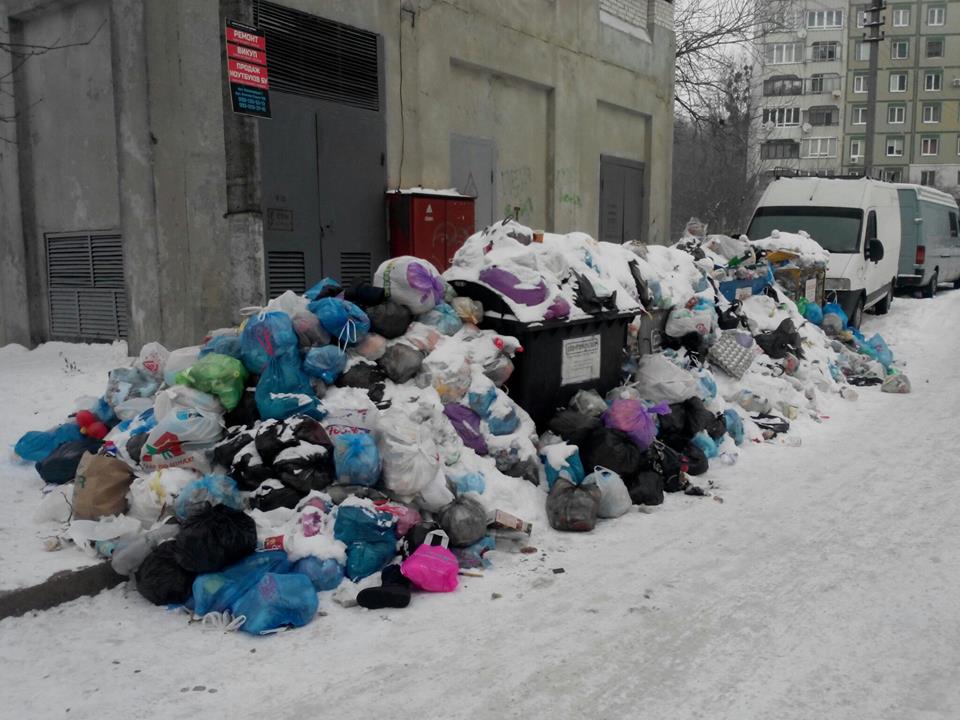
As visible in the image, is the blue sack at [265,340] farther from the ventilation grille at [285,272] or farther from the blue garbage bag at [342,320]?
the ventilation grille at [285,272]

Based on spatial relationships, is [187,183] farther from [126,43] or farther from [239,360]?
[239,360]

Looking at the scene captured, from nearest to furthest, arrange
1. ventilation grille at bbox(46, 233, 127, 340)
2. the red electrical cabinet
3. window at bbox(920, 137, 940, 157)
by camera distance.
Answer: ventilation grille at bbox(46, 233, 127, 340), the red electrical cabinet, window at bbox(920, 137, 940, 157)

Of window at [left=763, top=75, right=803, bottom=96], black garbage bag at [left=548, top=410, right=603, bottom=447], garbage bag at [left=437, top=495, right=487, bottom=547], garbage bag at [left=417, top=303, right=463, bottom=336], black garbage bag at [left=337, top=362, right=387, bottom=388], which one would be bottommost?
garbage bag at [left=437, top=495, right=487, bottom=547]

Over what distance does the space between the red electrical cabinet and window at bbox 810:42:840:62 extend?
180 ft

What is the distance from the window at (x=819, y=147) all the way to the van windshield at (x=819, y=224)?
4873cm

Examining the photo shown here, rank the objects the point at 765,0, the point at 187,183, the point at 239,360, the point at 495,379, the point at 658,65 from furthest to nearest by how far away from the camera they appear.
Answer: the point at 765,0 < the point at 658,65 < the point at 187,183 < the point at 495,379 < the point at 239,360

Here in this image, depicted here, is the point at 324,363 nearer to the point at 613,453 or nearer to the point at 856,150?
the point at 613,453

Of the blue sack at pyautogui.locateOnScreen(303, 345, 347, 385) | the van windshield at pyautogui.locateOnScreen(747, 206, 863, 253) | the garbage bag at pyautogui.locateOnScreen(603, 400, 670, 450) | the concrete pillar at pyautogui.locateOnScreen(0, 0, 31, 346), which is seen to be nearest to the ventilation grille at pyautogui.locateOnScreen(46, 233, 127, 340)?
the concrete pillar at pyautogui.locateOnScreen(0, 0, 31, 346)

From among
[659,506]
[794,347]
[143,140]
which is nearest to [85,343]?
[143,140]

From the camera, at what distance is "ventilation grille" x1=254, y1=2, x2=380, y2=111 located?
28.4 ft

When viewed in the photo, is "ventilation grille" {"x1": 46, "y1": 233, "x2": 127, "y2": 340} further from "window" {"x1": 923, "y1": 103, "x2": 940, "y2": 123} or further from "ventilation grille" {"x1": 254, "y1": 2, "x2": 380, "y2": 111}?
"window" {"x1": 923, "y1": 103, "x2": 940, "y2": 123}

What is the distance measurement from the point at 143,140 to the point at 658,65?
11.1m

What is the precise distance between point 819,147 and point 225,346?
59703 millimetres

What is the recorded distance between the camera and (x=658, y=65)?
16.3m
